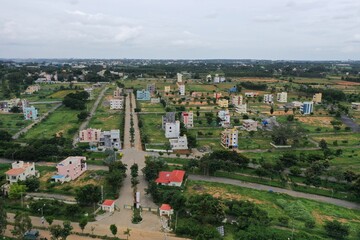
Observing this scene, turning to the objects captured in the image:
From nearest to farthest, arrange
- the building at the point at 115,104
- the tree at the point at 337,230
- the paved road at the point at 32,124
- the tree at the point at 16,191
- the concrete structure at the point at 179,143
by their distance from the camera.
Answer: the tree at the point at 337,230 → the tree at the point at 16,191 → the concrete structure at the point at 179,143 → the paved road at the point at 32,124 → the building at the point at 115,104

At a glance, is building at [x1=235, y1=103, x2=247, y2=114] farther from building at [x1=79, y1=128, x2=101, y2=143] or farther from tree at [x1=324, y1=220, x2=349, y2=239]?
tree at [x1=324, y1=220, x2=349, y2=239]

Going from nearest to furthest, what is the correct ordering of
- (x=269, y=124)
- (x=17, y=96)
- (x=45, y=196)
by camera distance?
(x=45, y=196)
(x=269, y=124)
(x=17, y=96)

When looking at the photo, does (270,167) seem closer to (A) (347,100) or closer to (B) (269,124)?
(B) (269,124)

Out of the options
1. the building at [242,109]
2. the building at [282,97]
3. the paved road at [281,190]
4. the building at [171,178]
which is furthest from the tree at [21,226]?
the building at [282,97]

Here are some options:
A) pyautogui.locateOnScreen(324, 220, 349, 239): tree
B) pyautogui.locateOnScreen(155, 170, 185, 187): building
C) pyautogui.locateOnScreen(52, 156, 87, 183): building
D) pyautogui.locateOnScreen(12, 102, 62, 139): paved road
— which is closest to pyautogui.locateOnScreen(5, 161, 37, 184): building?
pyautogui.locateOnScreen(52, 156, 87, 183): building

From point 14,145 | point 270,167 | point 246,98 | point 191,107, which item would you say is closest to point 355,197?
point 270,167

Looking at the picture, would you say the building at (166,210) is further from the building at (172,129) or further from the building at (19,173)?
the building at (172,129)
